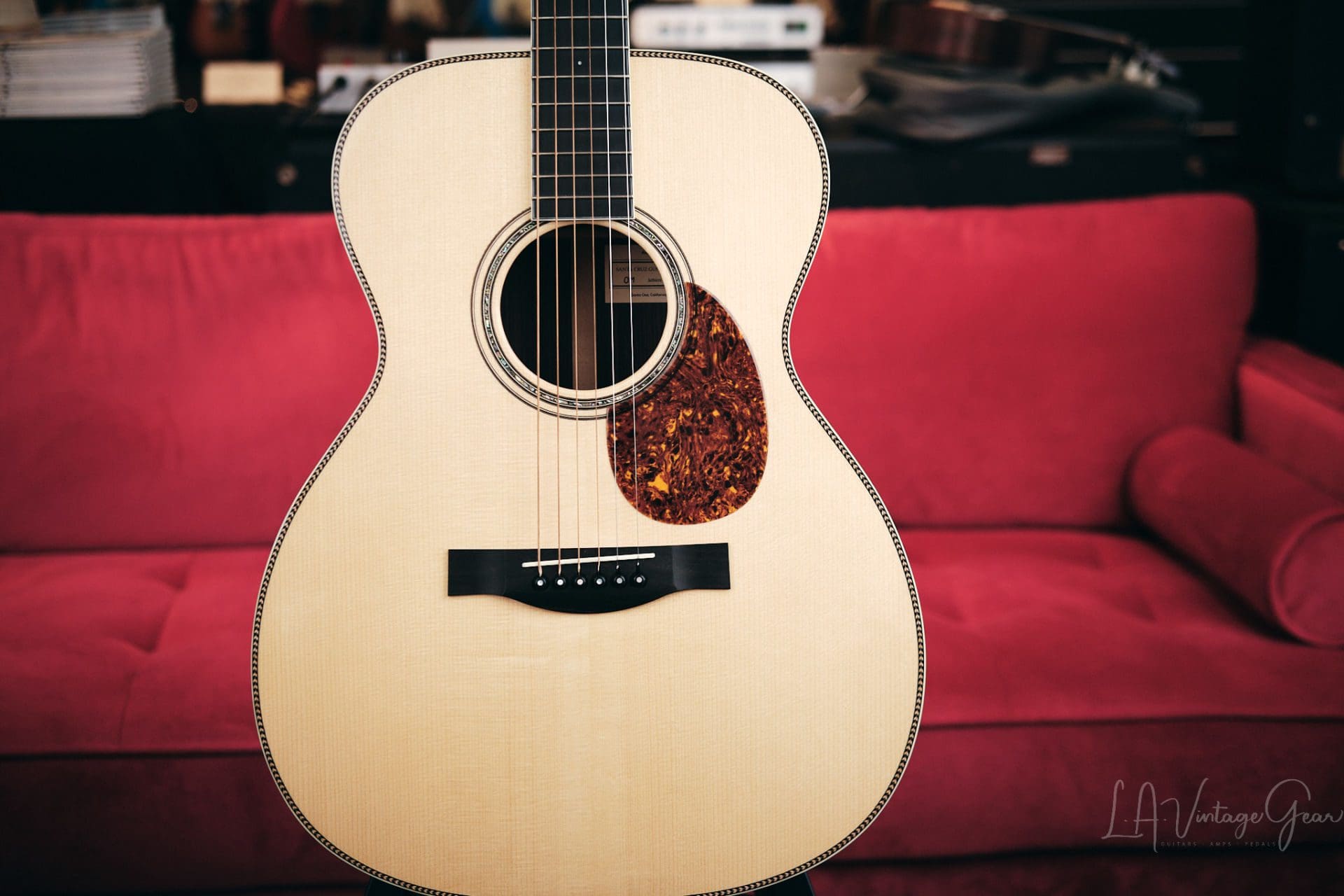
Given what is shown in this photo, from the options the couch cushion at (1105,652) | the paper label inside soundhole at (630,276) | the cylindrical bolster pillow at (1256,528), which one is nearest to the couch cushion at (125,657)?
the paper label inside soundhole at (630,276)

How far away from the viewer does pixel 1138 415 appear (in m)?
1.60

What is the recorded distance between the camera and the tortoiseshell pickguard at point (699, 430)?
3.20 ft

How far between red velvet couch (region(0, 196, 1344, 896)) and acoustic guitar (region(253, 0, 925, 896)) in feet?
0.90

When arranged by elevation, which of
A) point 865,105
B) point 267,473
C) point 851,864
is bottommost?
point 851,864

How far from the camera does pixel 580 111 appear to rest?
3.19 feet

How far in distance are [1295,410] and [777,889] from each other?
106 cm

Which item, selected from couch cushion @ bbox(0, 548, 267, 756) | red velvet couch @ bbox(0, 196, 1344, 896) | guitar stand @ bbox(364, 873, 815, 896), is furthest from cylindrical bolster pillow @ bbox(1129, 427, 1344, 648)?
couch cushion @ bbox(0, 548, 267, 756)

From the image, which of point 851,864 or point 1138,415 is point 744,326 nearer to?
point 851,864

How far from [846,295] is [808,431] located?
676 mm

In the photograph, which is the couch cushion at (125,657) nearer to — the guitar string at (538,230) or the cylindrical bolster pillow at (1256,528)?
the guitar string at (538,230)

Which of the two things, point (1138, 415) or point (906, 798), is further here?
point (1138, 415)

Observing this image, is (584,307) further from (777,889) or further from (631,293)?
(777,889)

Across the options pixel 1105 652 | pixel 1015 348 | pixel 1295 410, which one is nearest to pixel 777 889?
pixel 1105 652

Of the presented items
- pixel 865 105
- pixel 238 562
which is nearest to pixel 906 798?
pixel 238 562
